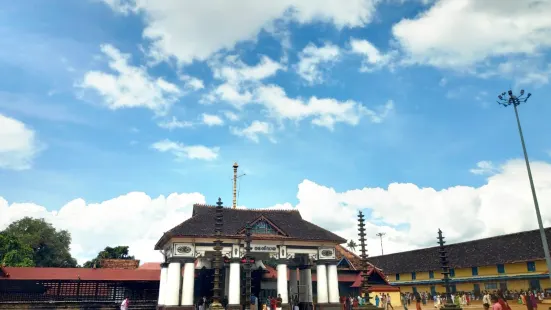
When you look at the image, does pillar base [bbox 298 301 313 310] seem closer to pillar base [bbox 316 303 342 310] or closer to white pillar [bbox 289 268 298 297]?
white pillar [bbox 289 268 298 297]

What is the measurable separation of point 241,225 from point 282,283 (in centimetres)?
564

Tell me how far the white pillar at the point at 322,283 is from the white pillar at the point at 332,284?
36 centimetres

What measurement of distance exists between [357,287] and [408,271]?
51.4 ft

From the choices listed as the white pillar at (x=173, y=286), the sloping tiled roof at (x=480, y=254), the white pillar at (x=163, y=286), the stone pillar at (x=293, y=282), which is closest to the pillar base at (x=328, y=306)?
the stone pillar at (x=293, y=282)

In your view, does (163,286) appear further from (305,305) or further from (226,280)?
(305,305)

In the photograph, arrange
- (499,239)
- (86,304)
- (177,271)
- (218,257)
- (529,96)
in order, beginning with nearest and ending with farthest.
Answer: (218,257) < (529,96) < (177,271) < (86,304) < (499,239)

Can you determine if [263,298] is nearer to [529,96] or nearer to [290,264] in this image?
[290,264]

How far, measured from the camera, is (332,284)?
32844 mm

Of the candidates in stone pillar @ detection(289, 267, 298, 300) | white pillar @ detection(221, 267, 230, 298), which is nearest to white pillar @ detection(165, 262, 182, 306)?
white pillar @ detection(221, 267, 230, 298)

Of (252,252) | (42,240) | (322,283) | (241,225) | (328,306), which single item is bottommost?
(328,306)

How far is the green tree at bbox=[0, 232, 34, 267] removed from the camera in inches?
1839

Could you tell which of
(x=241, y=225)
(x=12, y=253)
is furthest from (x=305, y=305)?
(x=12, y=253)

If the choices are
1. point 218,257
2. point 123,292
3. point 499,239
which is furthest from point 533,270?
point 123,292

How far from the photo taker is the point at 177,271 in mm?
30234
